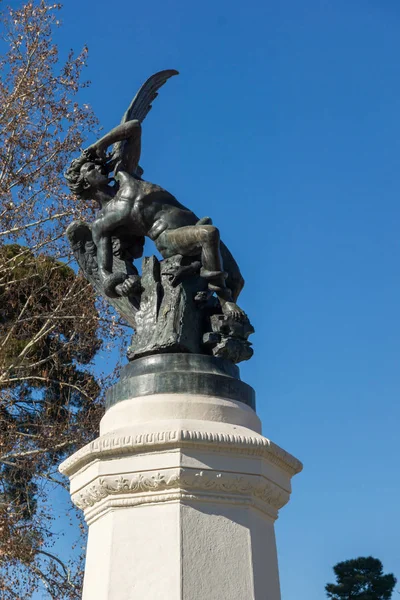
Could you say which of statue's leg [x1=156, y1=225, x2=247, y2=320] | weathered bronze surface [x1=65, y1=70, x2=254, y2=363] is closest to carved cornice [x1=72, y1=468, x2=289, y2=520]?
weathered bronze surface [x1=65, y1=70, x2=254, y2=363]

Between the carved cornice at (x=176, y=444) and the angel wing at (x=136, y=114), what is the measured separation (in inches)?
82.3

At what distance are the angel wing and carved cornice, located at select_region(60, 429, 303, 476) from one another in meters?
2.09

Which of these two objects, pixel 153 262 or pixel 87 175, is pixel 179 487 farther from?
pixel 87 175

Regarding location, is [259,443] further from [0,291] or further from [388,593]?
[388,593]

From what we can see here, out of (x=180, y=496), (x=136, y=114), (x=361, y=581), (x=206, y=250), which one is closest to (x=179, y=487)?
(x=180, y=496)

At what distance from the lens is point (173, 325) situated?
479 centimetres

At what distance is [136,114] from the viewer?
589 centimetres

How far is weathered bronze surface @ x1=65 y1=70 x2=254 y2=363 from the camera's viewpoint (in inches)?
191

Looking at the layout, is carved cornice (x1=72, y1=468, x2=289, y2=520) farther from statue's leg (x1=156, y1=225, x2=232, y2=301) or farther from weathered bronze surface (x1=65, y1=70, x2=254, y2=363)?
statue's leg (x1=156, y1=225, x2=232, y2=301)

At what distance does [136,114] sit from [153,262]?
144 centimetres

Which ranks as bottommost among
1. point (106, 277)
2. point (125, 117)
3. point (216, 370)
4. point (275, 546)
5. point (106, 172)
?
point (275, 546)

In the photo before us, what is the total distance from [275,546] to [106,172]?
274cm

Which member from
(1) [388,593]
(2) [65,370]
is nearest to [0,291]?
(2) [65,370]

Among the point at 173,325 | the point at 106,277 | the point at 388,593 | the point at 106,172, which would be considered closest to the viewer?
the point at 173,325
